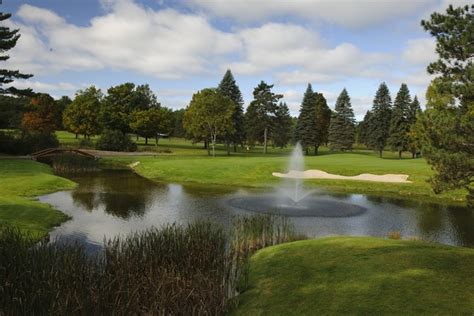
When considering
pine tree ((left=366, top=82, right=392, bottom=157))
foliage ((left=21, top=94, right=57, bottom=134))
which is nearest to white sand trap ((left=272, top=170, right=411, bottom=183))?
pine tree ((left=366, top=82, right=392, bottom=157))

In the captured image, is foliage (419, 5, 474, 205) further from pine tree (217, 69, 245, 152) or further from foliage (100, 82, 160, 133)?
foliage (100, 82, 160, 133)

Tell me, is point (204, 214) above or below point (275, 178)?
below

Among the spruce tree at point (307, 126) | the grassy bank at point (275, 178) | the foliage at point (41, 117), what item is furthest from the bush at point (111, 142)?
the spruce tree at point (307, 126)

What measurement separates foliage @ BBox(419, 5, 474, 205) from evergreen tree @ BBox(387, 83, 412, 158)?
69400mm

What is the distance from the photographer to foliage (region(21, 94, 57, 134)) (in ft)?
274

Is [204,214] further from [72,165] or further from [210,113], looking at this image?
[210,113]

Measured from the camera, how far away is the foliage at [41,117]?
83.5 m

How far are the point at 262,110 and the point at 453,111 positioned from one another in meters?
73.6

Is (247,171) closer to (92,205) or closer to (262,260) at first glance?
(92,205)

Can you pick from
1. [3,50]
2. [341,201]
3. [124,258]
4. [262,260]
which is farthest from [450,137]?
[3,50]

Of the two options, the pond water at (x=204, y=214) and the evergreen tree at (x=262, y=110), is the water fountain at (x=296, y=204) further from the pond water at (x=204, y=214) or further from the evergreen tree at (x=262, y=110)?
the evergreen tree at (x=262, y=110)

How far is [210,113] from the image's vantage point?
75688mm

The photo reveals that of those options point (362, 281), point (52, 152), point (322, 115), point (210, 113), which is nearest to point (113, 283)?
point (362, 281)

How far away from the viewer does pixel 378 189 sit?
39188mm
